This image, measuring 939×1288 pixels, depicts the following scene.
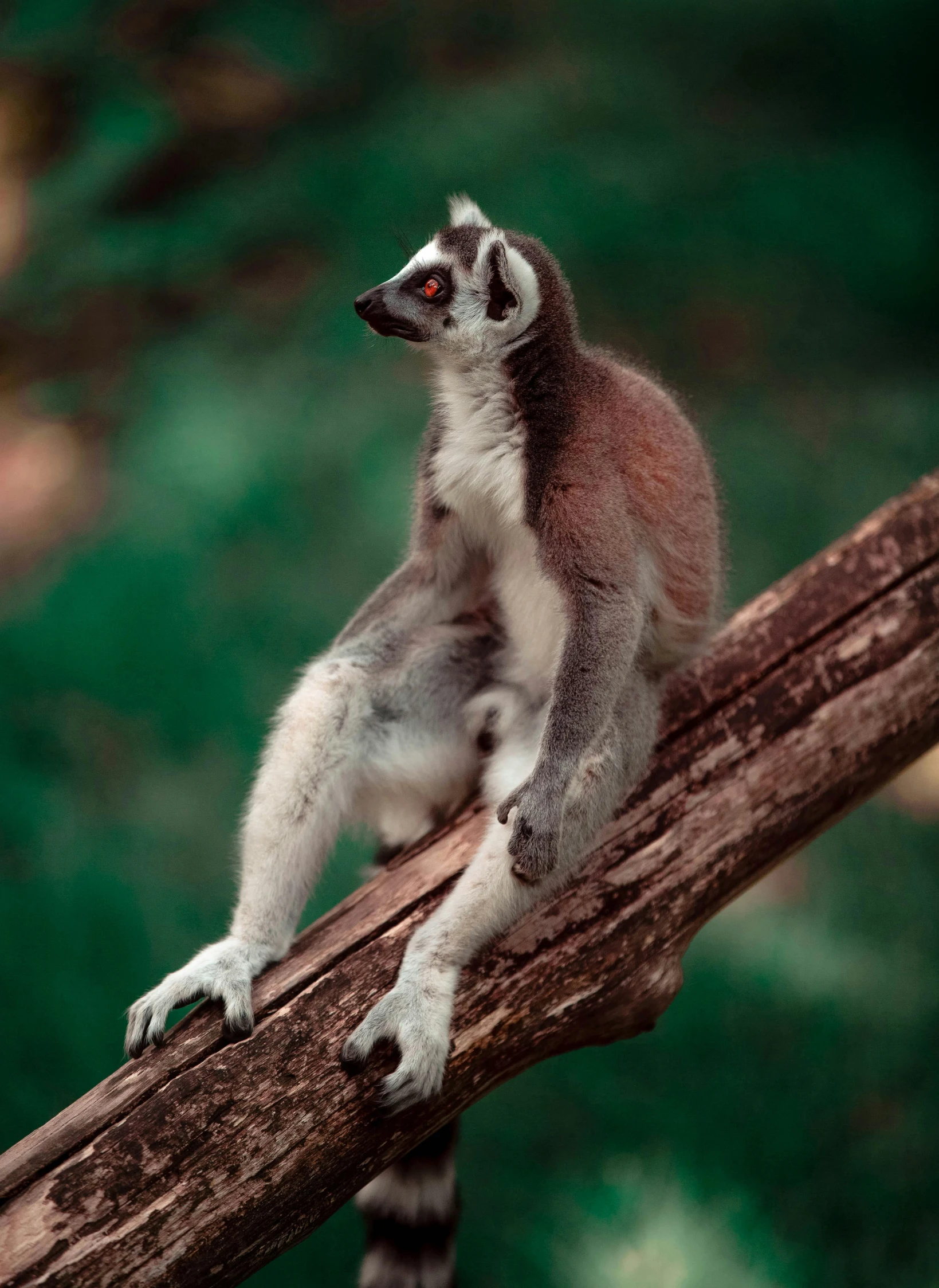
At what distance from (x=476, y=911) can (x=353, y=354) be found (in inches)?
133

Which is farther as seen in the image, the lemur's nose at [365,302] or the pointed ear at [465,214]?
the pointed ear at [465,214]

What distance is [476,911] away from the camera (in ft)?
7.68

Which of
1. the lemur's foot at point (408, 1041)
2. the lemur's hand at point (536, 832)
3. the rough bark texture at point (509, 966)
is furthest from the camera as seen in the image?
the lemur's hand at point (536, 832)

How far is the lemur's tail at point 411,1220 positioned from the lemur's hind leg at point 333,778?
73 centimetres

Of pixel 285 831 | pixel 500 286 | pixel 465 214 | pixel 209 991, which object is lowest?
pixel 209 991

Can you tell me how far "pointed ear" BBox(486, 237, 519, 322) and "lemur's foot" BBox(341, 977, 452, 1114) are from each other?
1.69 metres

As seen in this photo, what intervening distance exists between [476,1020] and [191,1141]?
675mm

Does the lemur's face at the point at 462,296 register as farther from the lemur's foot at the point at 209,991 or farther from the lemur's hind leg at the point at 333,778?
the lemur's foot at the point at 209,991

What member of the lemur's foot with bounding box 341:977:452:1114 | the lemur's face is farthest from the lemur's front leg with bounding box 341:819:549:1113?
the lemur's face

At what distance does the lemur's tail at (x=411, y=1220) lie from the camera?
2.67 metres

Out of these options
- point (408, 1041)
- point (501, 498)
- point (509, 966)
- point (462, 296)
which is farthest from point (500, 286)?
point (408, 1041)

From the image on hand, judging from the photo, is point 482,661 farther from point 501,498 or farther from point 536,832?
point 536,832

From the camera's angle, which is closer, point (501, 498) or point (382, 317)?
point (382, 317)

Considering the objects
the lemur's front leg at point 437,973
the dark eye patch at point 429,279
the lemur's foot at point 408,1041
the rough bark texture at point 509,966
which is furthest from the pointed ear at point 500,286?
the lemur's foot at point 408,1041
